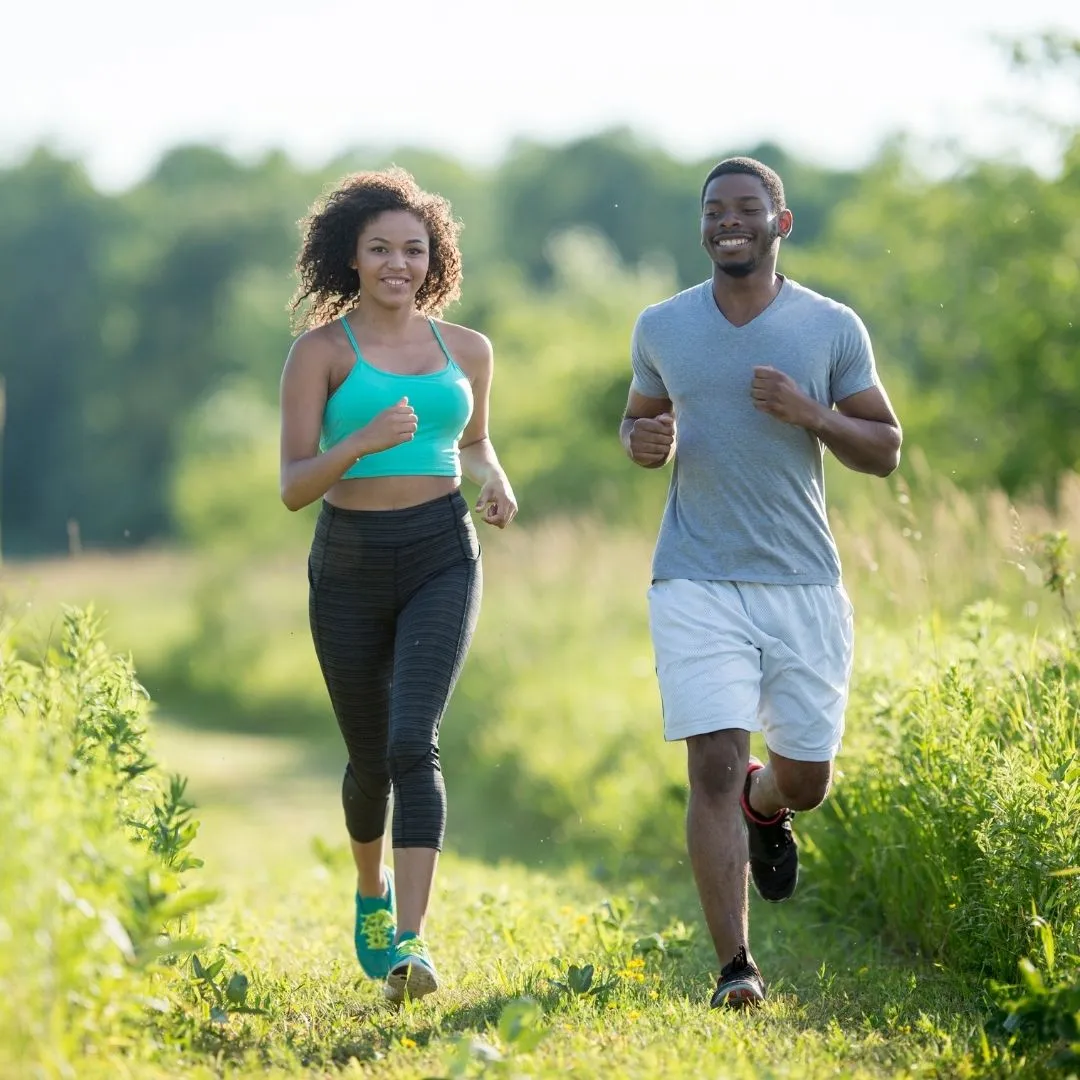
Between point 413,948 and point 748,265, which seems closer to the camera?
point 413,948

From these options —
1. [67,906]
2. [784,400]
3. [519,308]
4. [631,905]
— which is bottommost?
[631,905]

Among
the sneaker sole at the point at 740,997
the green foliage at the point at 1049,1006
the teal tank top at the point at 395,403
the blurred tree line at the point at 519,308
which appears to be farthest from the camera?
the blurred tree line at the point at 519,308

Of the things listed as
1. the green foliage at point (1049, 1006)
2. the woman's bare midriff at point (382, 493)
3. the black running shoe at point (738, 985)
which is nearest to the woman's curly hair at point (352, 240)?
the woman's bare midriff at point (382, 493)

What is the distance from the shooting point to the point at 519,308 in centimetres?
3016

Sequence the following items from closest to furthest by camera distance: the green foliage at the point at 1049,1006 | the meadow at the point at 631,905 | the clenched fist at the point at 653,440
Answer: the meadow at the point at 631,905
the green foliage at the point at 1049,1006
the clenched fist at the point at 653,440

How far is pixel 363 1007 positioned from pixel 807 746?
1496mm

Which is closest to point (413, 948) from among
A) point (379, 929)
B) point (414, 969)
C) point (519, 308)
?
point (414, 969)

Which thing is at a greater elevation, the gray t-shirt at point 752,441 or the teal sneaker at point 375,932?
the gray t-shirt at point 752,441

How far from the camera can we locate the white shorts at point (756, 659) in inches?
201

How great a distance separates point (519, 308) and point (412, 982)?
84.6 feet

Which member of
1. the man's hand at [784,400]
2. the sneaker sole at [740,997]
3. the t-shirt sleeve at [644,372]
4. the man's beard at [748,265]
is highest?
the man's beard at [748,265]

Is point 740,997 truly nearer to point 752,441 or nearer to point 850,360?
point 752,441

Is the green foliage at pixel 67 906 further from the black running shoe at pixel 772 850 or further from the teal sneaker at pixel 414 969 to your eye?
the black running shoe at pixel 772 850

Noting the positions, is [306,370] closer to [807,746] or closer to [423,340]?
[423,340]
